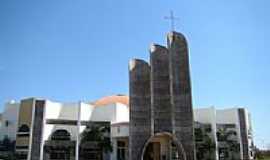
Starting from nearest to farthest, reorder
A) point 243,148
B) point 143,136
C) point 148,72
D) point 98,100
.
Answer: point 143,136, point 148,72, point 243,148, point 98,100

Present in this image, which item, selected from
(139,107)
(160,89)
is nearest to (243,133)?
(160,89)

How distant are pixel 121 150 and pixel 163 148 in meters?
5.29

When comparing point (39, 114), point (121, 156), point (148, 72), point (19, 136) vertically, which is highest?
point (148, 72)

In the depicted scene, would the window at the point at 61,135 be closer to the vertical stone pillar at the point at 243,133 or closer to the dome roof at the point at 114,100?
the dome roof at the point at 114,100

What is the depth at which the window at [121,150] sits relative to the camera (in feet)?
119

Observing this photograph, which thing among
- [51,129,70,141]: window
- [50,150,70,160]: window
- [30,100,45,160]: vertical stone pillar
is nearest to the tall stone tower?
[50,150,70,160]: window

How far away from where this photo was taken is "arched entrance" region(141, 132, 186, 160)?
3192 centimetres

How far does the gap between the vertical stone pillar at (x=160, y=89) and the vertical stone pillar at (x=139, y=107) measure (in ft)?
2.55

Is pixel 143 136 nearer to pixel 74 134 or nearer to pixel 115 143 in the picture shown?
pixel 115 143

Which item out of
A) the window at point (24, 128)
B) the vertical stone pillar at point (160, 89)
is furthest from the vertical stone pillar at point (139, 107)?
the window at point (24, 128)

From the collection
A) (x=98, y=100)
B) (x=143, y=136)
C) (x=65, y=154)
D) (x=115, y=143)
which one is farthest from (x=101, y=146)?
(x=98, y=100)

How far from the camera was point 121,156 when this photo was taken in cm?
3641

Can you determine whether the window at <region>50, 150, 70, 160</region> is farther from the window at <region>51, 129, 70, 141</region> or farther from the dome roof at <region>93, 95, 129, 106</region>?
the dome roof at <region>93, 95, 129, 106</region>

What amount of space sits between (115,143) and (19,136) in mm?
11008
